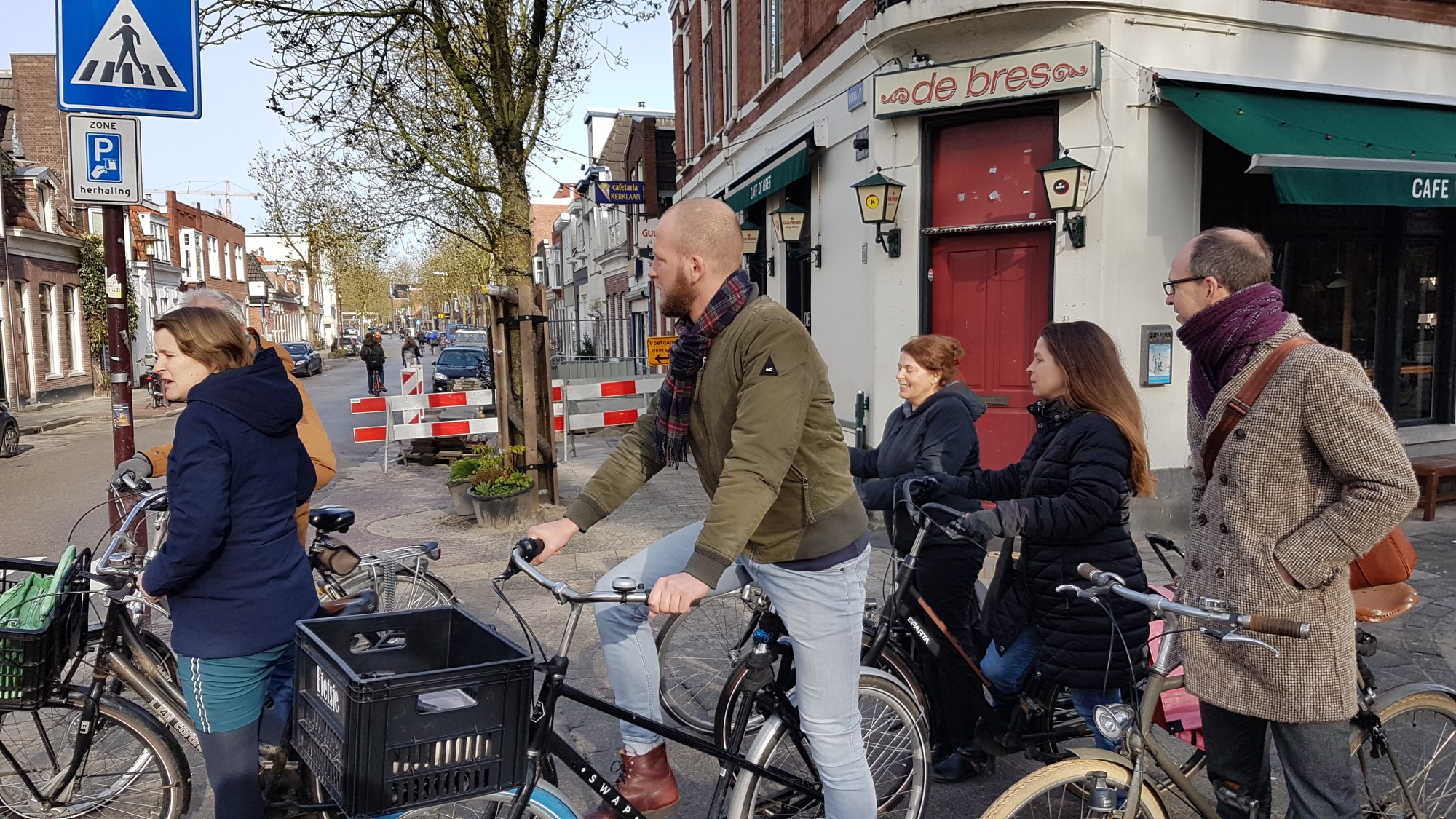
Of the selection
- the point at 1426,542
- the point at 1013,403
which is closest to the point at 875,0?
the point at 1013,403

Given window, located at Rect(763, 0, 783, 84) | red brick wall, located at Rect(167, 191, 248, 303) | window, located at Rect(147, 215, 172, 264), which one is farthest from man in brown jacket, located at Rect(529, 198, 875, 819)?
window, located at Rect(147, 215, 172, 264)

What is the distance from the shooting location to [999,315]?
851cm

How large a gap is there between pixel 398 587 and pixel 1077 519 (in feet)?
10.1

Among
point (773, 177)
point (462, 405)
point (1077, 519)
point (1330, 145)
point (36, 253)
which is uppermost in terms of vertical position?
point (36, 253)

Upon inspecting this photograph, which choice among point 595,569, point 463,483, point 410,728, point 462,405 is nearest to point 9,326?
point 462,405

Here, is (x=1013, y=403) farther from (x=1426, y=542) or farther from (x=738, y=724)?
(x=738, y=724)

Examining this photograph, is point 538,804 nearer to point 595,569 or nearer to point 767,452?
point 767,452

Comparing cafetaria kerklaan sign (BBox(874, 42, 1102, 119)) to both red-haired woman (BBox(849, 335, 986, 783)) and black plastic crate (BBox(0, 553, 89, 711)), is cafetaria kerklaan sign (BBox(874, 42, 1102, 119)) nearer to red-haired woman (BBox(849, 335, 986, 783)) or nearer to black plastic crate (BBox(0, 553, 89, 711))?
red-haired woman (BBox(849, 335, 986, 783))

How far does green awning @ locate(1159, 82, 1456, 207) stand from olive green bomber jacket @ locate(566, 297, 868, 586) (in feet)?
21.0

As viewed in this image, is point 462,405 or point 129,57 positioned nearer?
point 129,57

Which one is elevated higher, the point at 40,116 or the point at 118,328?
the point at 40,116

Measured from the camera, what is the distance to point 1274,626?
224 centimetres

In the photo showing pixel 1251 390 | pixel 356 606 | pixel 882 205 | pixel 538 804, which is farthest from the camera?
pixel 882 205

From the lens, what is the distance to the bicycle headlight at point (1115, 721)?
2363mm
